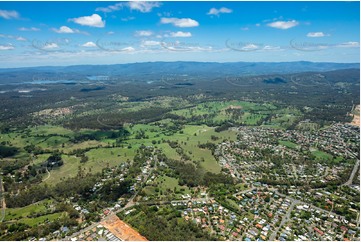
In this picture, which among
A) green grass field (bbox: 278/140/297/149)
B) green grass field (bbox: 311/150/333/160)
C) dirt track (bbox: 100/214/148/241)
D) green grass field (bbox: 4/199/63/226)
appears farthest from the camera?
green grass field (bbox: 278/140/297/149)

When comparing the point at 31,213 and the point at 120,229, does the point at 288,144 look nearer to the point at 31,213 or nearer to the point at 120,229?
the point at 120,229

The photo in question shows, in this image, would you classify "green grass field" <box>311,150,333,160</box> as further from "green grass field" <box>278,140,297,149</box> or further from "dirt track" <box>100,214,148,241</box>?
"dirt track" <box>100,214,148,241</box>

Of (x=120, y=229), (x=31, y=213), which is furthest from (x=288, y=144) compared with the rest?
(x=31, y=213)

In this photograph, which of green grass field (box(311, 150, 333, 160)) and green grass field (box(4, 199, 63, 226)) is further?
green grass field (box(311, 150, 333, 160))

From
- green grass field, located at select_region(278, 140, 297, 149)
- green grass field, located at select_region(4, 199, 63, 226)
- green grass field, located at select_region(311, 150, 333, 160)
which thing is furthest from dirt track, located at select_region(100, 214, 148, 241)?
green grass field, located at select_region(278, 140, 297, 149)

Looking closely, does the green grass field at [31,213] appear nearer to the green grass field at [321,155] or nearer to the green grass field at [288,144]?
the green grass field at [321,155]

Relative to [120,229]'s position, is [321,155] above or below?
above

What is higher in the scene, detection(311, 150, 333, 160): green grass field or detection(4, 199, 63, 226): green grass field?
detection(311, 150, 333, 160): green grass field

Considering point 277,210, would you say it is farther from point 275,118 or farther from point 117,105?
point 117,105

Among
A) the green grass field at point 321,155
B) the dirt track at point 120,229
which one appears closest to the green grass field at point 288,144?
the green grass field at point 321,155

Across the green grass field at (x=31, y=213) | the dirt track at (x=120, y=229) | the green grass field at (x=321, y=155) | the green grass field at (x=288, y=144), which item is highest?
the green grass field at (x=288, y=144)

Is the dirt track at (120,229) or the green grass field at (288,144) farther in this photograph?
the green grass field at (288,144)
